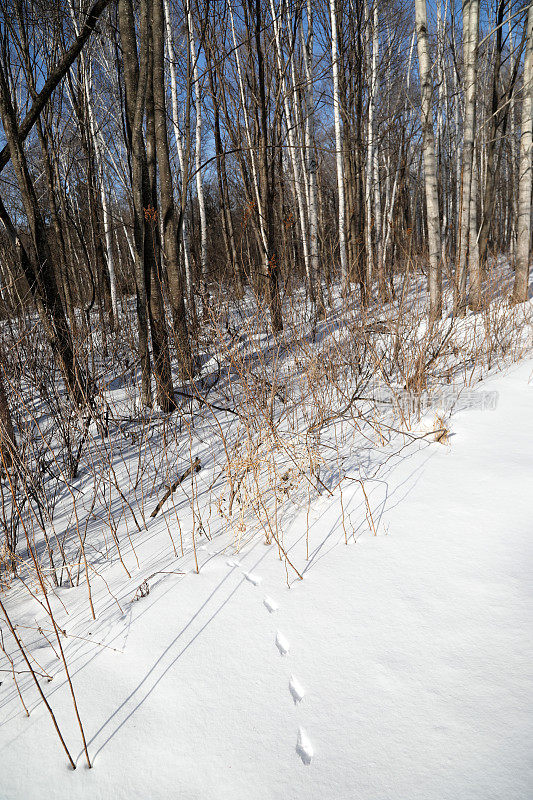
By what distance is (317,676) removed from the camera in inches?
44.3

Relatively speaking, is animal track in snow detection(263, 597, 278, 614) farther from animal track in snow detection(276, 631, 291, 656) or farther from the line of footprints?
animal track in snow detection(276, 631, 291, 656)

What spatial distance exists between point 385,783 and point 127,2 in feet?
14.7

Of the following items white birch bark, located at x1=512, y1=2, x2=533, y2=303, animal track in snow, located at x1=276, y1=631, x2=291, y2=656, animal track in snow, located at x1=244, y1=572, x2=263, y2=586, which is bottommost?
animal track in snow, located at x1=244, y1=572, x2=263, y2=586

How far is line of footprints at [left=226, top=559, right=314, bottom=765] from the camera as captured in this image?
3.09 ft

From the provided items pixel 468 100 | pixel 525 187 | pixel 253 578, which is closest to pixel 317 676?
pixel 253 578

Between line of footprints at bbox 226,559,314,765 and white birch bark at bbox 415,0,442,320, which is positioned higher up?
white birch bark at bbox 415,0,442,320

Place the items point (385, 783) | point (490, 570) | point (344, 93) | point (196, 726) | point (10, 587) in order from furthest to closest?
point (344, 93), point (10, 587), point (490, 570), point (196, 726), point (385, 783)

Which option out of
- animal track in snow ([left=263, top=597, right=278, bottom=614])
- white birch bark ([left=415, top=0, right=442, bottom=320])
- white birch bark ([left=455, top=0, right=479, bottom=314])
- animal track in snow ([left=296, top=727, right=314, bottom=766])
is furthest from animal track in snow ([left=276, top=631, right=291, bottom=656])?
white birch bark ([left=455, top=0, right=479, bottom=314])

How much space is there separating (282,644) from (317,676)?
150mm

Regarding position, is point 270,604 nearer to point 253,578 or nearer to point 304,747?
point 253,578

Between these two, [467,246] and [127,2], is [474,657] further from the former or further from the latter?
[467,246]

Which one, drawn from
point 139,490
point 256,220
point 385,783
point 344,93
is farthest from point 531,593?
point 344,93

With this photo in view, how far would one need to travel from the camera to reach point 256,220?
577cm

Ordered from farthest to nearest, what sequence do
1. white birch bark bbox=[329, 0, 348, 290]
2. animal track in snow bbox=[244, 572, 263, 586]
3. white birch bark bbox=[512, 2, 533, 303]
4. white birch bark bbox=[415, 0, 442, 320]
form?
white birch bark bbox=[329, 0, 348, 290] < white birch bark bbox=[512, 2, 533, 303] < white birch bark bbox=[415, 0, 442, 320] < animal track in snow bbox=[244, 572, 263, 586]
